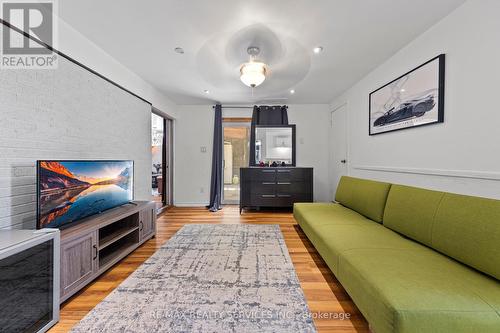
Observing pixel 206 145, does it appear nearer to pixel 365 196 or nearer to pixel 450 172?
pixel 365 196

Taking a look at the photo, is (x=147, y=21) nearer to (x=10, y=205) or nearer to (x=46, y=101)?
(x=46, y=101)

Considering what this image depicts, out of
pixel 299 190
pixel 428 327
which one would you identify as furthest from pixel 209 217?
pixel 428 327

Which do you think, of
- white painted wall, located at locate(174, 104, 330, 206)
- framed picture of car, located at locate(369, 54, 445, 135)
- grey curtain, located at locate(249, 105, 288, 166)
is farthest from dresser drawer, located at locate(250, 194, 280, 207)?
framed picture of car, located at locate(369, 54, 445, 135)

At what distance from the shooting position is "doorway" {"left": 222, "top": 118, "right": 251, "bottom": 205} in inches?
207

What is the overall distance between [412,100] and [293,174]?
2.50 meters

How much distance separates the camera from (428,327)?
1021mm

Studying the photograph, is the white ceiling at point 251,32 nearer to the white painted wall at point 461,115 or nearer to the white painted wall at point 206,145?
the white painted wall at point 461,115

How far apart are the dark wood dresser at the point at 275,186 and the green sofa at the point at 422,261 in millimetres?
2113

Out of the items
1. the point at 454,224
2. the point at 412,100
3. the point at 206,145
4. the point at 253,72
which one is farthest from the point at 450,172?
the point at 206,145

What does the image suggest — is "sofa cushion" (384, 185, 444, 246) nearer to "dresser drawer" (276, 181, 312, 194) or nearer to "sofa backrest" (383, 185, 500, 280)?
"sofa backrest" (383, 185, 500, 280)

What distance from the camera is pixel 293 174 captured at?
14.9 feet

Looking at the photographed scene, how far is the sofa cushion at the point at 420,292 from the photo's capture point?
3.34 feet

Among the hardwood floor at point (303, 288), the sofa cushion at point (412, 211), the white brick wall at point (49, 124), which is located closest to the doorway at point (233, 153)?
the hardwood floor at point (303, 288)

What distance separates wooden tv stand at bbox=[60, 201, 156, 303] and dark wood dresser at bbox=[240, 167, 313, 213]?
2090 millimetres
